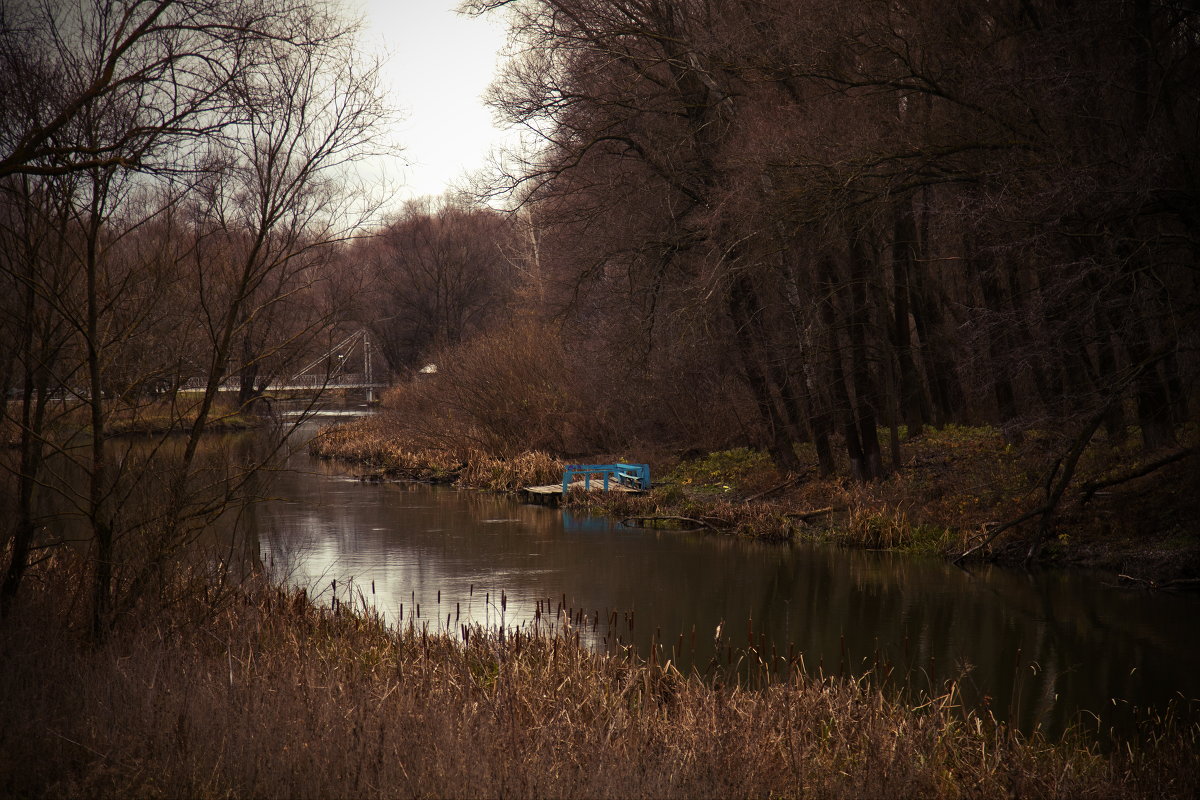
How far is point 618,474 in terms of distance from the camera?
23672 mm

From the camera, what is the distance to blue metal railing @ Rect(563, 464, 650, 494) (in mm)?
23188

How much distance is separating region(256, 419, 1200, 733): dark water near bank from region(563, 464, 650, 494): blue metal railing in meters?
2.81

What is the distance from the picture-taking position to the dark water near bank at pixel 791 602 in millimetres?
10375

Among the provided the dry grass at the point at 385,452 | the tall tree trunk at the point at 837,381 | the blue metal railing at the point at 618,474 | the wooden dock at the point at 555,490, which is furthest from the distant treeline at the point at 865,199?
the dry grass at the point at 385,452

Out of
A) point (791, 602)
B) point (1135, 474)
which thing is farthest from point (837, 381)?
point (791, 602)

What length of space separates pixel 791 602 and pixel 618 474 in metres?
10.00

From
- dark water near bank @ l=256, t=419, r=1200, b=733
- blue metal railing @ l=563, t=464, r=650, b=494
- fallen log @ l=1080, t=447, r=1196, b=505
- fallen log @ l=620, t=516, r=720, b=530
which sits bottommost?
dark water near bank @ l=256, t=419, r=1200, b=733

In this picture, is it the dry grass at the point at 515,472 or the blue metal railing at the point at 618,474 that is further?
the dry grass at the point at 515,472

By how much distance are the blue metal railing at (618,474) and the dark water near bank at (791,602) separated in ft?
9.21

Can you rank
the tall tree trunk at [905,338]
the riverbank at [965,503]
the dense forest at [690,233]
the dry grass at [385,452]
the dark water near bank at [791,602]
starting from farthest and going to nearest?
the dry grass at [385,452] < the tall tree trunk at [905,338] < the riverbank at [965,503] < the dark water near bank at [791,602] < the dense forest at [690,233]

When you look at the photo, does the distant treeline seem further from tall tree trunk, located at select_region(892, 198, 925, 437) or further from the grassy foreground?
the grassy foreground

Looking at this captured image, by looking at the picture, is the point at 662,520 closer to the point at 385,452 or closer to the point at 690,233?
the point at 690,233

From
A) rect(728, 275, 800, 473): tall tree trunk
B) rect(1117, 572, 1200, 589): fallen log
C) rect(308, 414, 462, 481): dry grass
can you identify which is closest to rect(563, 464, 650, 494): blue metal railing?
rect(728, 275, 800, 473): tall tree trunk

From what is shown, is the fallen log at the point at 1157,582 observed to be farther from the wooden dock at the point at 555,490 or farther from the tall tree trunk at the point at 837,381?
the wooden dock at the point at 555,490
